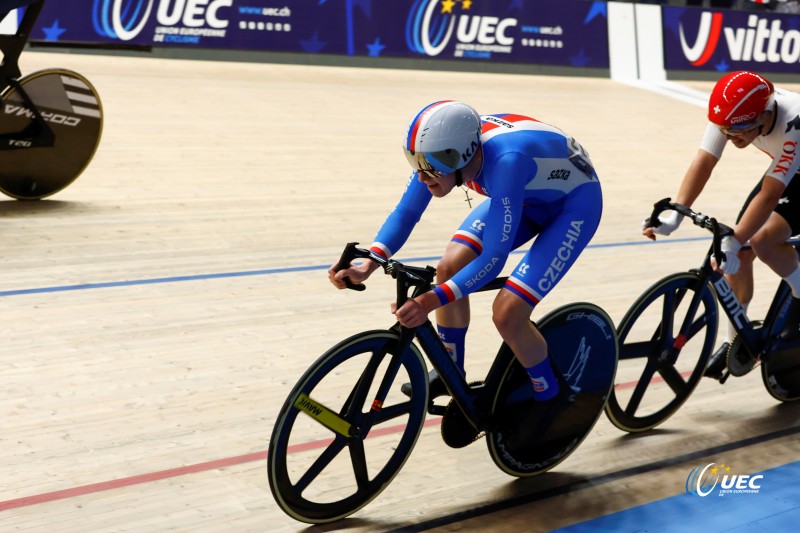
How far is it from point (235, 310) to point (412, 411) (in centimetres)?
187

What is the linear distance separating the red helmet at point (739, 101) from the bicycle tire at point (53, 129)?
4.06 meters

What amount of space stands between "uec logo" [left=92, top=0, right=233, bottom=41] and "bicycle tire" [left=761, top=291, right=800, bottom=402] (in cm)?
732

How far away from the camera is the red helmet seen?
2.96m

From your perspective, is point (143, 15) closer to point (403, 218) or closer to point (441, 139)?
point (403, 218)

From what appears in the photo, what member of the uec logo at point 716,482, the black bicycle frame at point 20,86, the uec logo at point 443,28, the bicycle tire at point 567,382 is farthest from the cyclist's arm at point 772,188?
the uec logo at point 443,28

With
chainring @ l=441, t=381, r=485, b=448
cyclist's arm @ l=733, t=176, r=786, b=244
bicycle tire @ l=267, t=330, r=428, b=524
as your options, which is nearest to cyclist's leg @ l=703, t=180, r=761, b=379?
cyclist's arm @ l=733, t=176, r=786, b=244

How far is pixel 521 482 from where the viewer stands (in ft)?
9.52

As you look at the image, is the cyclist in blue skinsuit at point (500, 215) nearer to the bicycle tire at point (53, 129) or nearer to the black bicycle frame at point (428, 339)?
the black bicycle frame at point (428, 339)

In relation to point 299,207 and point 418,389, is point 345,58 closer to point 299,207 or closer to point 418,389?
point 299,207

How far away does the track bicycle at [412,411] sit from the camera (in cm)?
241

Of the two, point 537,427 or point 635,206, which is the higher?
point 537,427

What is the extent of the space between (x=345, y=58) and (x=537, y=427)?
27.4ft

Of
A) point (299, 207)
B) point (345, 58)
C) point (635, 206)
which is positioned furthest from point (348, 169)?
point (345, 58)

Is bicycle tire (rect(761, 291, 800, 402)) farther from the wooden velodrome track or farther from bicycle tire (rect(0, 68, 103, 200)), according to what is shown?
bicycle tire (rect(0, 68, 103, 200))
